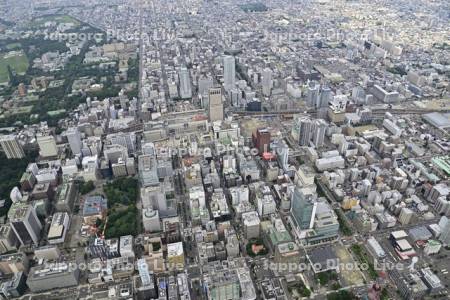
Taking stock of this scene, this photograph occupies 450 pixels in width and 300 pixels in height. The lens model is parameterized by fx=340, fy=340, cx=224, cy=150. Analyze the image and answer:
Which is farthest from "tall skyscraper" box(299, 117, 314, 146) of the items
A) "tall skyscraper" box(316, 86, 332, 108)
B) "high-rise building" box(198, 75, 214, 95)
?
"high-rise building" box(198, 75, 214, 95)

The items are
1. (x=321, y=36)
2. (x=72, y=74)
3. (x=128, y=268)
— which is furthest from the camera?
(x=321, y=36)

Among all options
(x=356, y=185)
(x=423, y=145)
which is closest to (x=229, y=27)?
(x=423, y=145)

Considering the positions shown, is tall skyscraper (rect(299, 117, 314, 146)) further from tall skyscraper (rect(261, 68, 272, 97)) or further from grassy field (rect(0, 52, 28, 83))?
grassy field (rect(0, 52, 28, 83))

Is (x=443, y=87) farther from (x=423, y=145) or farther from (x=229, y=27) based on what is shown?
(x=229, y=27)

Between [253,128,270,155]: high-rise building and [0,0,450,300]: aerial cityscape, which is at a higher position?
[253,128,270,155]: high-rise building

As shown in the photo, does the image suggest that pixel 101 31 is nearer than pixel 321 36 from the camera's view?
No

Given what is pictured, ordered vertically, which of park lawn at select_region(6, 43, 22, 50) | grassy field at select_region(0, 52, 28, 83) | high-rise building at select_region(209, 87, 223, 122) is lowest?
grassy field at select_region(0, 52, 28, 83)

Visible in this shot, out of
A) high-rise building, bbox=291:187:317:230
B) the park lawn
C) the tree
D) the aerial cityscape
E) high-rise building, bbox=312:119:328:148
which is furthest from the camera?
the park lawn

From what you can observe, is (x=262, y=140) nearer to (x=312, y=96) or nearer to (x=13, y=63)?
(x=312, y=96)
